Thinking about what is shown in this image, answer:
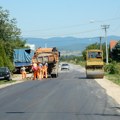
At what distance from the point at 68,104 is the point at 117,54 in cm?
8169

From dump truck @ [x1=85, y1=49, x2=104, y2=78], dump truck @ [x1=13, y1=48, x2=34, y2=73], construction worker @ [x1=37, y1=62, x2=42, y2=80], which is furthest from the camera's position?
dump truck @ [x1=13, y1=48, x2=34, y2=73]

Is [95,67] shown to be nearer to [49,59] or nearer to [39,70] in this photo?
[39,70]

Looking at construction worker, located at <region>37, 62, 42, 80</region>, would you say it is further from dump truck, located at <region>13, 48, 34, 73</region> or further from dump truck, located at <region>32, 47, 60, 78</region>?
dump truck, located at <region>13, 48, 34, 73</region>

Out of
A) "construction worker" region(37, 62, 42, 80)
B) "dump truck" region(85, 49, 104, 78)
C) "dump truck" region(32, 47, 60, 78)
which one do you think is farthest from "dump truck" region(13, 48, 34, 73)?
"dump truck" region(85, 49, 104, 78)

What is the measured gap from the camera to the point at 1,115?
1579cm

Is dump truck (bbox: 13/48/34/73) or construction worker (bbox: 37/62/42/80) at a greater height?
dump truck (bbox: 13/48/34/73)

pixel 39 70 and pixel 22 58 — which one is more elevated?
pixel 22 58

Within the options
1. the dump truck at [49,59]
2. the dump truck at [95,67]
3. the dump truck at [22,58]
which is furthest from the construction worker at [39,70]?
the dump truck at [22,58]

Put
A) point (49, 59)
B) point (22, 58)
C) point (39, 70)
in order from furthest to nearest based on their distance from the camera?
point (22, 58) → point (49, 59) → point (39, 70)

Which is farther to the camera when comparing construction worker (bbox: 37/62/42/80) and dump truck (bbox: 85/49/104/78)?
construction worker (bbox: 37/62/42/80)

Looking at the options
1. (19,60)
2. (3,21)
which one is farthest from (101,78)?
(3,21)

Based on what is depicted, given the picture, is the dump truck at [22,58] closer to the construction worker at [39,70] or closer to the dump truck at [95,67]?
the construction worker at [39,70]

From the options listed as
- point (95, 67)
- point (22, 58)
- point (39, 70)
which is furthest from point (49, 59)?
point (22, 58)

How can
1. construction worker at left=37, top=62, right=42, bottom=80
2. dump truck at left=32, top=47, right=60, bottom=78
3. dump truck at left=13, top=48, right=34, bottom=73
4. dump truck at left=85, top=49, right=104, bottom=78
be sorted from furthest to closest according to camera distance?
1. dump truck at left=13, top=48, right=34, bottom=73
2. dump truck at left=32, top=47, right=60, bottom=78
3. construction worker at left=37, top=62, right=42, bottom=80
4. dump truck at left=85, top=49, right=104, bottom=78
